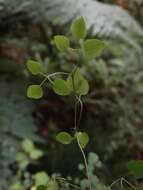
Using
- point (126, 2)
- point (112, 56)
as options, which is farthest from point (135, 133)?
point (126, 2)

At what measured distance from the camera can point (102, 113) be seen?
248 centimetres

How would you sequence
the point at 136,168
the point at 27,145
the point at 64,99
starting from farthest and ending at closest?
1. the point at 64,99
2. the point at 27,145
3. the point at 136,168

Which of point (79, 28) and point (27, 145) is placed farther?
point (27, 145)

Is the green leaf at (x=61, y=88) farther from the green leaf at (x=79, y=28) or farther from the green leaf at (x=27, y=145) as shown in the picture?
the green leaf at (x=27, y=145)

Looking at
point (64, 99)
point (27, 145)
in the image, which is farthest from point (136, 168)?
point (64, 99)

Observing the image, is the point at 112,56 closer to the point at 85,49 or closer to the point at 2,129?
the point at 2,129

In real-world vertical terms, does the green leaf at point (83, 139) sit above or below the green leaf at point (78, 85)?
below

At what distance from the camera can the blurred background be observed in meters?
2.09

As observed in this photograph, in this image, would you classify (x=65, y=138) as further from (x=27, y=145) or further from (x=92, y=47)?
(x=27, y=145)

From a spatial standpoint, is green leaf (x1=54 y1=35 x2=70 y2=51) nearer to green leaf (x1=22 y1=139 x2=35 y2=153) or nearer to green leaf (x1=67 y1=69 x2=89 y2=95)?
green leaf (x1=67 y1=69 x2=89 y2=95)

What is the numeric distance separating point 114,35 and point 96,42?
172 cm

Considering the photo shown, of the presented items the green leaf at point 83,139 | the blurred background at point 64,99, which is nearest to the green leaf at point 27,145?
the blurred background at point 64,99

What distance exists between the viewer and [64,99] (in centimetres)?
249

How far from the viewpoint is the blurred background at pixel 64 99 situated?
209 cm
